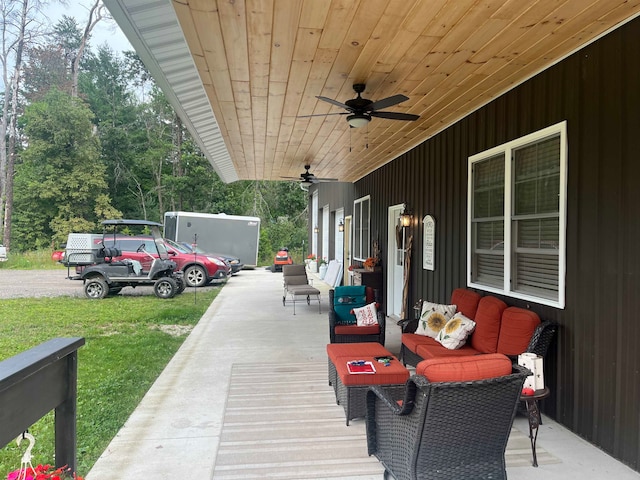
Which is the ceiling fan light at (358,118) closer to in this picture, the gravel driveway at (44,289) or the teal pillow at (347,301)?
the teal pillow at (347,301)

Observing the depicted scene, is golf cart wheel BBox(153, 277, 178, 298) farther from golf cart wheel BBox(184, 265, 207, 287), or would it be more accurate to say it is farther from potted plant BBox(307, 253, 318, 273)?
potted plant BBox(307, 253, 318, 273)

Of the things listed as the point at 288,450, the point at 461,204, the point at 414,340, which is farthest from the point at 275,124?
the point at 288,450

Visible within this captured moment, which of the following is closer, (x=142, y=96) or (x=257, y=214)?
(x=257, y=214)

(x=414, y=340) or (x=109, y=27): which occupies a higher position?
(x=109, y=27)

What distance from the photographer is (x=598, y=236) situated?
271 cm

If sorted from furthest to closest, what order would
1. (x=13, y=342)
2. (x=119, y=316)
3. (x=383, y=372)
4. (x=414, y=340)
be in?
(x=119, y=316) → (x=13, y=342) → (x=414, y=340) → (x=383, y=372)

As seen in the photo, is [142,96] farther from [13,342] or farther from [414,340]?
[414,340]

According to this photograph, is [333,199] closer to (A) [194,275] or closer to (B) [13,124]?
(A) [194,275]

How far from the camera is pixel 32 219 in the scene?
21359mm

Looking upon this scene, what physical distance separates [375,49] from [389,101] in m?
0.46

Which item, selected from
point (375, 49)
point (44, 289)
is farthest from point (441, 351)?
point (44, 289)

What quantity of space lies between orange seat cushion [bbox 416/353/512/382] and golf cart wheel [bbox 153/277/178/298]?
8140 mm

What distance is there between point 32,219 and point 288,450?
78.6 ft

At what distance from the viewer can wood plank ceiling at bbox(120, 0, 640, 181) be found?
2389 millimetres
